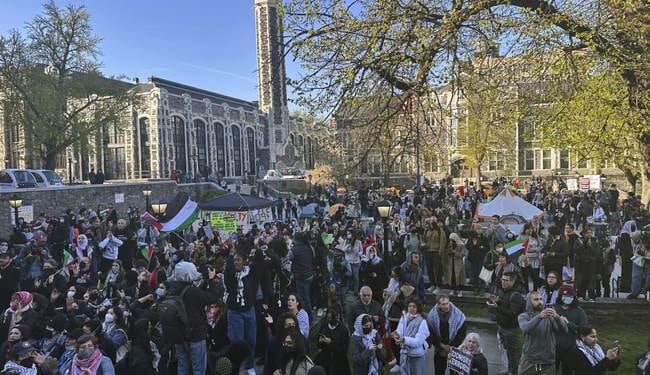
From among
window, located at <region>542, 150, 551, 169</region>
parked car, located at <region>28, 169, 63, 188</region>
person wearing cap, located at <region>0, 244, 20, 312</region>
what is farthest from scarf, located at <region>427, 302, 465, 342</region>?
window, located at <region>542, 150, 551, 169</region>

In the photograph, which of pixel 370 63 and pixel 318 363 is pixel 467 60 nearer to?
pixel 370 63

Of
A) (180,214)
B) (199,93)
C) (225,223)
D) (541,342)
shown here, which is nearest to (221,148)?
(199,93)

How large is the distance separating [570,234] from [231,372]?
777 centimetres

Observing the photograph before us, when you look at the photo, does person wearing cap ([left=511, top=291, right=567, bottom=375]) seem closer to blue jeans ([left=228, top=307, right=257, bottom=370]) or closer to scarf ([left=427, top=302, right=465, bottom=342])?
scarf ([left=427, top=302, right=465, bottom=342])

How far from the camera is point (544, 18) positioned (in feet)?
25.4

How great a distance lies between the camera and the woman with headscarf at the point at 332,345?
6152 mm

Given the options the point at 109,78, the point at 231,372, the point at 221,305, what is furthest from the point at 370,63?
the point at 109,78

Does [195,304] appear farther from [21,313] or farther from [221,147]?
[221,147]

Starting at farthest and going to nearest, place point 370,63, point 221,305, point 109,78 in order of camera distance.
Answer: point 109,78
point 370,63
point 221,305

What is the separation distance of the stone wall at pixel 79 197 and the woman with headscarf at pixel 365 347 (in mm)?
19906

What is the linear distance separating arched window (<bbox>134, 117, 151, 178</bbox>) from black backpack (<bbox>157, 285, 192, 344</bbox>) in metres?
50.2

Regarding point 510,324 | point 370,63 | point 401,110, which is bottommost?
point 510,324

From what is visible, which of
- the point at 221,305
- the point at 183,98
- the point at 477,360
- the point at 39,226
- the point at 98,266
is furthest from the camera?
the point at 183,98

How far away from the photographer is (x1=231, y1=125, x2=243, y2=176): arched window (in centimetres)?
6769
